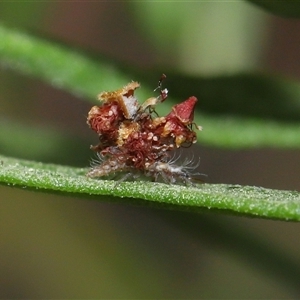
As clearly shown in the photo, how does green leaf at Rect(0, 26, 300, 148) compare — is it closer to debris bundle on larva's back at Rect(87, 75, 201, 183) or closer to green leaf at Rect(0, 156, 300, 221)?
debris bundle on larva's back at Rect(87, 75, 201, 183)

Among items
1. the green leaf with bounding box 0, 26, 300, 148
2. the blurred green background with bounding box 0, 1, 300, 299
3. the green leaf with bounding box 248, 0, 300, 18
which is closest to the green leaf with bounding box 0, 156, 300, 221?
the green leaf with bounding box 248, 0, 300, 18

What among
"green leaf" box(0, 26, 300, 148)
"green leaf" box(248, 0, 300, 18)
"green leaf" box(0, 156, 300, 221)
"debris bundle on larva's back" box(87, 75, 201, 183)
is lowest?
"green leaf" box(0, 156, 300, 221)

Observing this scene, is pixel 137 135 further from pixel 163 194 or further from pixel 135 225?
pixel 135 225

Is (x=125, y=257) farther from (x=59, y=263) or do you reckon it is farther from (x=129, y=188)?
(x=129, y=188)

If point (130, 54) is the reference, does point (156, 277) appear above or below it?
below

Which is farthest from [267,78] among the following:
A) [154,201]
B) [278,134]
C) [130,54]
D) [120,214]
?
[130,54]

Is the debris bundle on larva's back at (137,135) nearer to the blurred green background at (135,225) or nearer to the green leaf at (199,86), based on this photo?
the green leaf at (199,86)

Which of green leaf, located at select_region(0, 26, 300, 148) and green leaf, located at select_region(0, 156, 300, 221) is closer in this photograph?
green leaf, located at select_region(0, 156, 300, 221)
